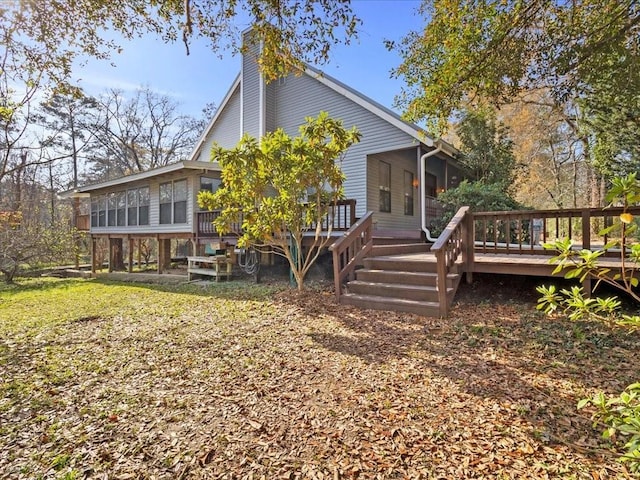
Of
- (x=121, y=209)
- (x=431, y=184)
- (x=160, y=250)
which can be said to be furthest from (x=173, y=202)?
(x=431, y=184)

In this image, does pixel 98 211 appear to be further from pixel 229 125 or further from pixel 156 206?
pixel 229 125

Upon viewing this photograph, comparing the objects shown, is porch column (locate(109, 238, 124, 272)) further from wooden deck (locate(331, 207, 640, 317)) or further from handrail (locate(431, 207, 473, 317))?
handrail (locate(431, 207, 473, 317))

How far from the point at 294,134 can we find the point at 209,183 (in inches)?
136

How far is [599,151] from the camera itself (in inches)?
395

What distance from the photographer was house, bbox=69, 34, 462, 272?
9367 millimetres

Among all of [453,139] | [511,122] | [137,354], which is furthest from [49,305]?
[511,122]

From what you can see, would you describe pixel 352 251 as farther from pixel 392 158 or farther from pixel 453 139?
pixel 453 139

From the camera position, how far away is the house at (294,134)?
9367 mm

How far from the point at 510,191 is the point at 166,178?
12.4 metres

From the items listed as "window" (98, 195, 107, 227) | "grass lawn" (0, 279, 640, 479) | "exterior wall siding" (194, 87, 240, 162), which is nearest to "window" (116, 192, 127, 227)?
"window" (98, 195, 107, 227)

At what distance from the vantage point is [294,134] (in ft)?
37.6

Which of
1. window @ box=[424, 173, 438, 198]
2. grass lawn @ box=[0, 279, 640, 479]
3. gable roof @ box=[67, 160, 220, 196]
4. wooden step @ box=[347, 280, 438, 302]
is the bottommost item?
grass lawn @ box=[0, 279, 640, 479]

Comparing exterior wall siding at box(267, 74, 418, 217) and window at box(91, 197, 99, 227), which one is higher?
exterior wall siding at box(267, 74, 418, 217)

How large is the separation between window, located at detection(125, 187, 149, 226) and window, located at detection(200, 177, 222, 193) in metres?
3.60
